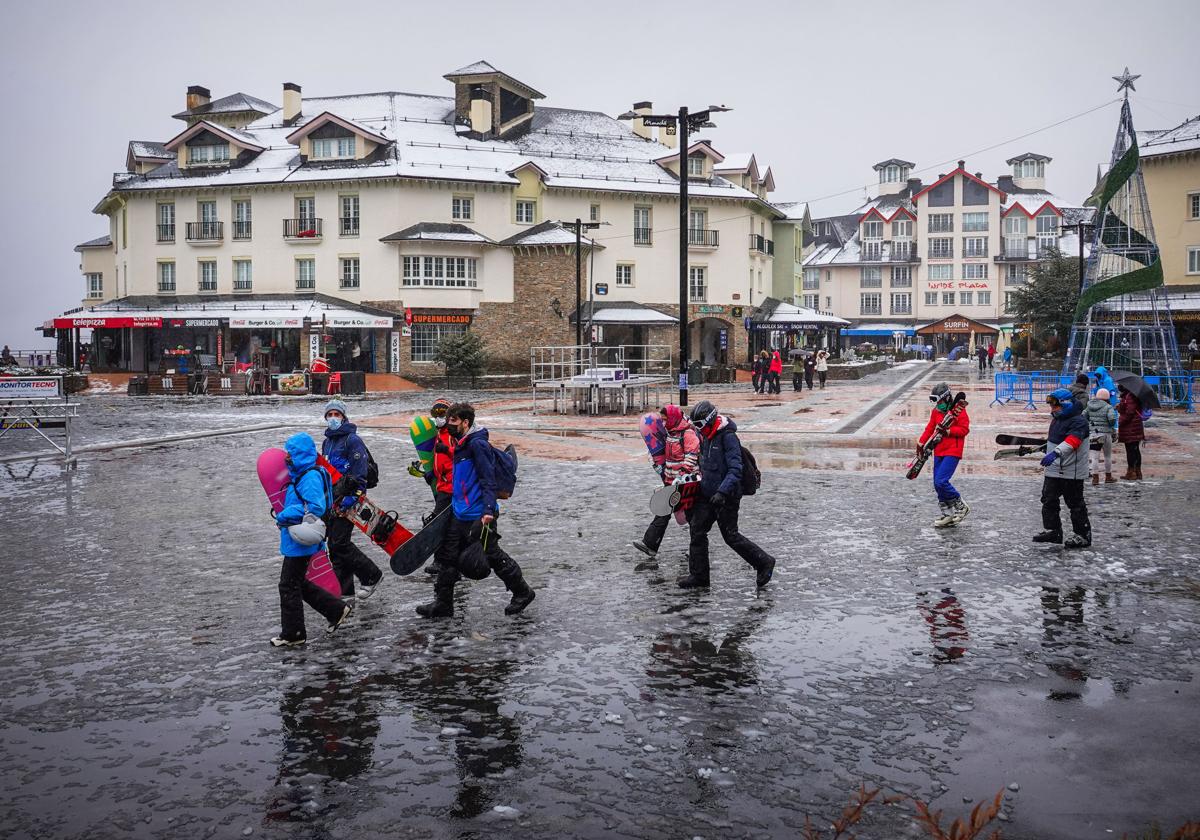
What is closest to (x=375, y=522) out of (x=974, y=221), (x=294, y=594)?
(x=294, y=594)

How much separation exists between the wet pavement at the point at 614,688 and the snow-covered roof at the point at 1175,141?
42941mm

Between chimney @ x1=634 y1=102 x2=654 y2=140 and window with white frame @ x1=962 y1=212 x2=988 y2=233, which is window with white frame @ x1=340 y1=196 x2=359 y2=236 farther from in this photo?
window with white frame @ x1=962 y1=212 x2=988 y2=233

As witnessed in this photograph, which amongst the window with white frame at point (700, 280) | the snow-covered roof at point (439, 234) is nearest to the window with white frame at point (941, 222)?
the window with white frame at point (700, 280)

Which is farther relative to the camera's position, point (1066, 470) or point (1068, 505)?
point (1068, 505)

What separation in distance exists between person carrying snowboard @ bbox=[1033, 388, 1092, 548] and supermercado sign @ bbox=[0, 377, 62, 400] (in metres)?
15.7

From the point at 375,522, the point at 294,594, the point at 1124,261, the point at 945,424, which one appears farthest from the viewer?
the point at 1124,261

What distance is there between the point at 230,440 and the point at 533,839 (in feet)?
64.4

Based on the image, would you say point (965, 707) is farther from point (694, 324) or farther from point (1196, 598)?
point (694, 324)

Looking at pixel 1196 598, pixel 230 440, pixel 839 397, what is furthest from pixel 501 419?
pixel 1196 598

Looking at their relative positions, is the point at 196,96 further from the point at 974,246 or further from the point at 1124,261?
the point at 974,246

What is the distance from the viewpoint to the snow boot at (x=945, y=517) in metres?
11.4

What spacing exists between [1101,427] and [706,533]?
8.84 m

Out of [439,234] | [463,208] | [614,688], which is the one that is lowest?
[614,688]

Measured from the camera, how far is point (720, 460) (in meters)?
8.70
